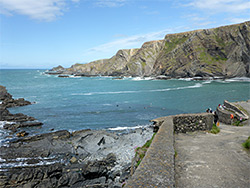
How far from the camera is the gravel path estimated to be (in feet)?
24.2

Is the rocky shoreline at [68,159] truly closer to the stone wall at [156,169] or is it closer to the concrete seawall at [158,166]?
the concrete seawall at [158,166]

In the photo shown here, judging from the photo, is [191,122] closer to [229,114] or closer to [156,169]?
[156,169]

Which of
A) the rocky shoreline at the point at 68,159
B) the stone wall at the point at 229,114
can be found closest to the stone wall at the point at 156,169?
the rocky shoreline at the point at 68,159

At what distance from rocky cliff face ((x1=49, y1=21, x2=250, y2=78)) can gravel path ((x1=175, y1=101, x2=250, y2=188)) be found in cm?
11367

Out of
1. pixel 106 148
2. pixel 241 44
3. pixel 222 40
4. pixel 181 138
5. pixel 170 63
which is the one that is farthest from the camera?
pixel 170 63

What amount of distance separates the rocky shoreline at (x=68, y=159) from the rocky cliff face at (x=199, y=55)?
101 m

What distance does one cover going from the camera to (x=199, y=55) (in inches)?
4843

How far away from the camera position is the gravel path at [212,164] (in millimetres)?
7375

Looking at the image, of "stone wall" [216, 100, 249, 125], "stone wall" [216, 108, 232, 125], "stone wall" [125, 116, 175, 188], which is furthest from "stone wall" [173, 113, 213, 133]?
"stone wall" [216, 108, 232, 125]

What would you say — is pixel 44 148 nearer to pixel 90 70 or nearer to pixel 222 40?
pixel 222 40

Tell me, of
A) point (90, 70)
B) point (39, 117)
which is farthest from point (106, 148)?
point (90, 70)

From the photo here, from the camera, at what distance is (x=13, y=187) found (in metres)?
14.0

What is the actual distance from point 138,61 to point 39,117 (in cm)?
12702

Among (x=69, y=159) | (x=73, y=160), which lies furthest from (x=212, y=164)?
(x=69, y=159)
